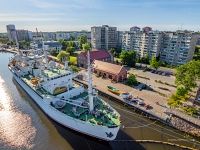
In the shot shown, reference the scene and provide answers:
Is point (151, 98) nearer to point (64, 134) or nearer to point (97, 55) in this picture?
point (64, 134)

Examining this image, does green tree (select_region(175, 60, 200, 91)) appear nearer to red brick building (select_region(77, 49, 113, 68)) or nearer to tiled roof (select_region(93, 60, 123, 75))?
tiled roof (select_region(93, 60, 123, 75))

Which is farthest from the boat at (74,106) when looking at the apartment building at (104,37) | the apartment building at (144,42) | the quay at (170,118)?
the apartment building at (104,37)

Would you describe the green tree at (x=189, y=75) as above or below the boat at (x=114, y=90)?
above

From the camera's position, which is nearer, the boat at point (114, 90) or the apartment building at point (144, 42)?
the boat at point (114, 90)

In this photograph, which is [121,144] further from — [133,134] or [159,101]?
[159,101]

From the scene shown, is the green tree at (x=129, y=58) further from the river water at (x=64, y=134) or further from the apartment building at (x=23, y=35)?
the apartment building at (x=23, y=35)

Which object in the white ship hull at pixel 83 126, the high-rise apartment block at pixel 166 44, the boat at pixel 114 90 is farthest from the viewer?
the high-rise apartment block at pixel 166 44

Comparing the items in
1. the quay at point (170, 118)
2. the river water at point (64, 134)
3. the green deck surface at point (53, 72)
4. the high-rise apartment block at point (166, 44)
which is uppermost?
the high-rise apartment block at point (166, 44)
